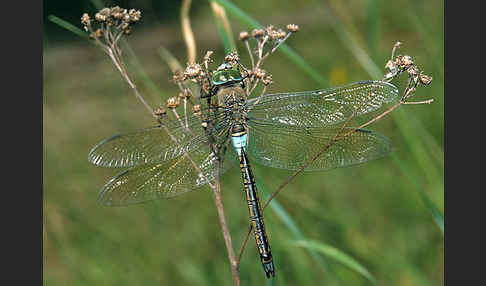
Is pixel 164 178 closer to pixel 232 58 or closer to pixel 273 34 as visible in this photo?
pixel 232 58

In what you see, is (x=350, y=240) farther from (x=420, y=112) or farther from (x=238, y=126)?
(x=420, y=112)

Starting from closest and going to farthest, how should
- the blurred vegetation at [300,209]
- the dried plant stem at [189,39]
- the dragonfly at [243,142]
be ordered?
the dragonfly at [243,142] < the dried plant stem at [189,39] < the blurred vegetation at [300,209]

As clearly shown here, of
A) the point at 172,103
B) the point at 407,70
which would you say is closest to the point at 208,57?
the point at 172,103

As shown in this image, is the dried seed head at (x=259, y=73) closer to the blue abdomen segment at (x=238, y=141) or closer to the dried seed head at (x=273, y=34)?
the dried seed head at (x=273, y=34)

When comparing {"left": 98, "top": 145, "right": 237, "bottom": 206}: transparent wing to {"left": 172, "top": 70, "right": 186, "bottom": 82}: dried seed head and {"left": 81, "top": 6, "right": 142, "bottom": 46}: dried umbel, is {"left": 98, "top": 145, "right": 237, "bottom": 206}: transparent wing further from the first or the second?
{"left": 81, "top": 6, "right": 142, "bottom": 46}: dried umbel

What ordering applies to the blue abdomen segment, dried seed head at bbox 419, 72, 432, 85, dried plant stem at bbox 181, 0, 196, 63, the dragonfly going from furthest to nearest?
dried plant stem at bbox 181, 0, 196, 63, the blue abdomen segment, the dragonfly, dried seed head at bbox 419, 72, 432, 85

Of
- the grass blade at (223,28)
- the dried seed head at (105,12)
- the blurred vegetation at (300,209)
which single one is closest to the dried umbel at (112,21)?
the dried seed head at (105,12)

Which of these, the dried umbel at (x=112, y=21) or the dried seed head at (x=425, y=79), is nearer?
the dried seed head at (x=425, y=79)

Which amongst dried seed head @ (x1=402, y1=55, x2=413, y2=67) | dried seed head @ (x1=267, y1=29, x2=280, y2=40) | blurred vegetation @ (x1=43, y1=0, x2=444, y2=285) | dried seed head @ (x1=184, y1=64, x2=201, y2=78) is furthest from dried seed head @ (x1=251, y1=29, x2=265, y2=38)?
dried seed head @ (x1=402, y1=55, x2=413, y2=67)

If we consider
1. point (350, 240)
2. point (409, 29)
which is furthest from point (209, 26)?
point (350, 240)
